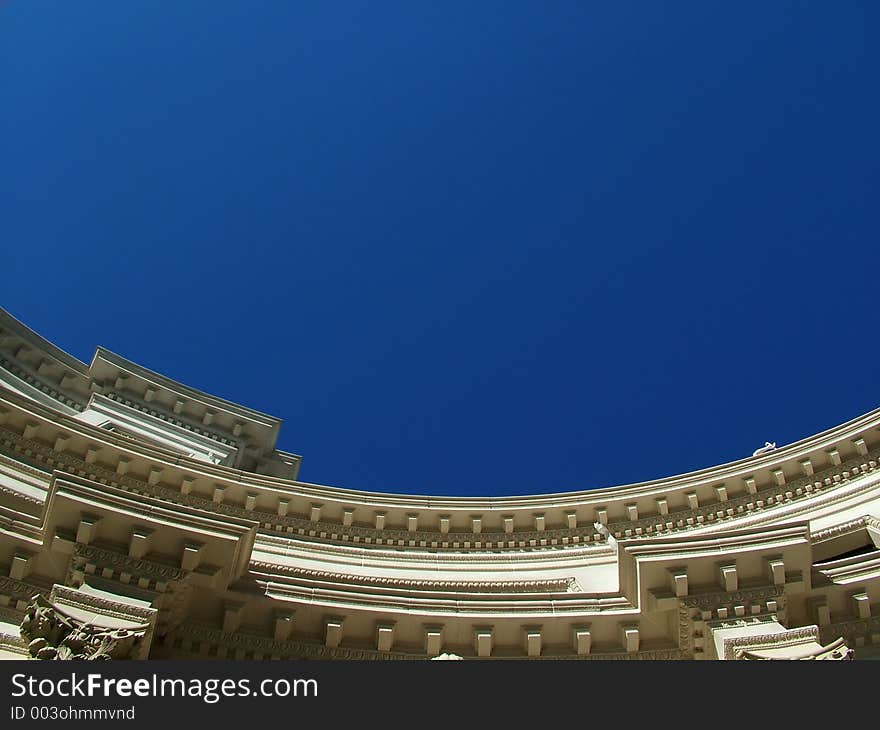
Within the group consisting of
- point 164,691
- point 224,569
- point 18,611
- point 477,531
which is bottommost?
point 164,691

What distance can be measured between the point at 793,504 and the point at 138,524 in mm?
19688

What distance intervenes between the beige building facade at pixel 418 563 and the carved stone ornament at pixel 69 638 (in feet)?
0.09

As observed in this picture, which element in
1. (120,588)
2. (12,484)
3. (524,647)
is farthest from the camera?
A: (12,484)

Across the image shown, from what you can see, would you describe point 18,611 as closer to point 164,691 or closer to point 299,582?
point 299,582

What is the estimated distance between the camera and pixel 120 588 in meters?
13.2

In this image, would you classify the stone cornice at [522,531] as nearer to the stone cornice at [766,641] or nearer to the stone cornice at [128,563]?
the stone cornice at [128,563]

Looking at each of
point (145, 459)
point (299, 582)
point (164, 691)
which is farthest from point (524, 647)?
point (145, 459)

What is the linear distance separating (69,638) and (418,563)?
13381 mm

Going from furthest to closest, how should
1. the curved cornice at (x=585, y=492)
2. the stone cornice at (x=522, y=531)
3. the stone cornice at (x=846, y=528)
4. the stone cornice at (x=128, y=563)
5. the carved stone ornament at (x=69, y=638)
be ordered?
the curved cornice at (x=585, y=492) → the stone cornice at (x=522, y=531) → the stone cornice at (x=846, y=528) → the stone cornice at (x=128, y=563) → the carved stone ornament at (x=69, y=638)

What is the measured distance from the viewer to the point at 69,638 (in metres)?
11.7

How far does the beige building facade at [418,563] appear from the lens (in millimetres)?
13617

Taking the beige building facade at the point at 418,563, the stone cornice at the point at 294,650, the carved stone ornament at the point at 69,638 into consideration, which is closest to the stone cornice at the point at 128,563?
the beige building facade at the point at 418,563

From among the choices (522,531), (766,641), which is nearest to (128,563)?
(766,641)

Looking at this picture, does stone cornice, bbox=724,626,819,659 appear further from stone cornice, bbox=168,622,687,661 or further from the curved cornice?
the curved cornice
